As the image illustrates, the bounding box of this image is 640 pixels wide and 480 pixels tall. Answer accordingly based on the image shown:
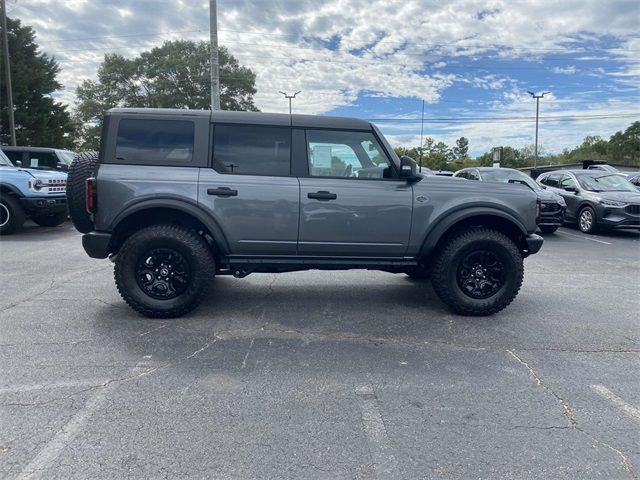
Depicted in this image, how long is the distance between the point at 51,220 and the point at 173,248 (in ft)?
28.0

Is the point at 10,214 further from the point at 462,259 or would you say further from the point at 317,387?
the point at 462,259

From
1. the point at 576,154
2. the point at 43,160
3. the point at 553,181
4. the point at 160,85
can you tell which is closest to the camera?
the point at 43,160

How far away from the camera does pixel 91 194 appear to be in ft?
13.8

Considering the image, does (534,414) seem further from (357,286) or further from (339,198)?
(357,286)

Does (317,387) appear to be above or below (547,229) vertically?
below

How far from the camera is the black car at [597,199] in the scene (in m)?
10.9

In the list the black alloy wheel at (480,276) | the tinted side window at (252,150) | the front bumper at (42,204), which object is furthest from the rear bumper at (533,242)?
the front bumper at (42,204)

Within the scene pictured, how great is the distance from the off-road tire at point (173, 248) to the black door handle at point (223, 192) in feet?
1.56

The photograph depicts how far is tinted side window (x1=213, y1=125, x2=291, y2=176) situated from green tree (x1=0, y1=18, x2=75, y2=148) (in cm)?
3232

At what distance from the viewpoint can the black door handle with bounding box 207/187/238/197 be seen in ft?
14.1

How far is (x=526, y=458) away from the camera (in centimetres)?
242

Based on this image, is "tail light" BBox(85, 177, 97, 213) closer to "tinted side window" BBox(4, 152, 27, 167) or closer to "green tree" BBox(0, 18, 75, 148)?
"tinted side window" BBox(4, 152, 27, 167)

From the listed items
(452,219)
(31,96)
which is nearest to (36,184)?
(452,219)

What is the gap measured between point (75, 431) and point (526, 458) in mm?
2534
